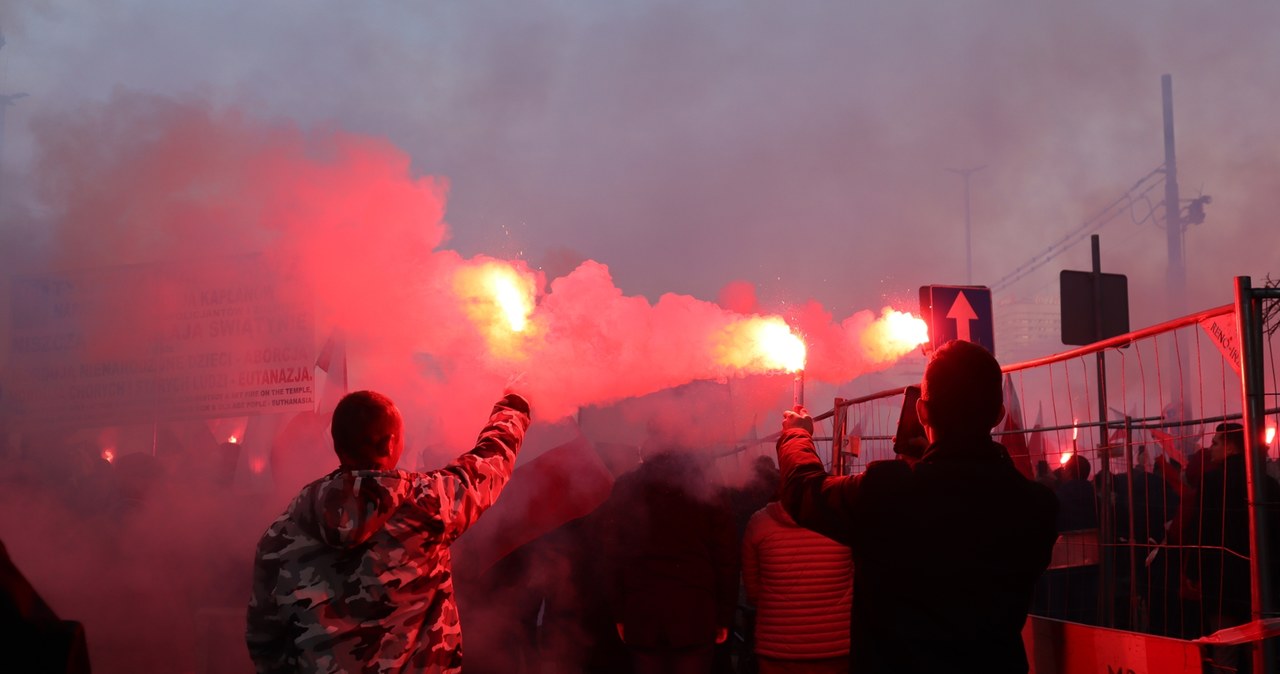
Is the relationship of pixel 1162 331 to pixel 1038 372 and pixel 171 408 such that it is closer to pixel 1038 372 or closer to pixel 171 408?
pixel 1038 372

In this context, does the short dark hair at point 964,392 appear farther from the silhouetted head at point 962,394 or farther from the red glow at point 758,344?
the red glow at point 758,344

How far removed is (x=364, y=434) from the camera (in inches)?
131

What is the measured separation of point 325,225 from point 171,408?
2086 millimetres

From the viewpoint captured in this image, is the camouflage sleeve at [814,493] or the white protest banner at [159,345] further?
the white protest banner at [159,345]

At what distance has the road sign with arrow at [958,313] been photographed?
268 inches

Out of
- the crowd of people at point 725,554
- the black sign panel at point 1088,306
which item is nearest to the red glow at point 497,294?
the crowd of people at point 725,554

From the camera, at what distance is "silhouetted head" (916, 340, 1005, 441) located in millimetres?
2770

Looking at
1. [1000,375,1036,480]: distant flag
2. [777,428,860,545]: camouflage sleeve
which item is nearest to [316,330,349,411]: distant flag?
[777,428,860,545]: camouflage sleeve

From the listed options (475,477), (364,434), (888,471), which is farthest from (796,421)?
(364,434)

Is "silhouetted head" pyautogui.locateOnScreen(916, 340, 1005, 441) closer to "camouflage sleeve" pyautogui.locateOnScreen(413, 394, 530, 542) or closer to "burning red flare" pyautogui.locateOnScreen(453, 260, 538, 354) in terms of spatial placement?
"camouflage sleeve" pyautogui.locateOnScreen(413, 394, 530, 542)

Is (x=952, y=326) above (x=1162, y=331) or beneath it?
above

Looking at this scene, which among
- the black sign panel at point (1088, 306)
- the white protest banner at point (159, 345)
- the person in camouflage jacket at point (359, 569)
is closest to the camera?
the person in camouflage jacket at point (359, 569)

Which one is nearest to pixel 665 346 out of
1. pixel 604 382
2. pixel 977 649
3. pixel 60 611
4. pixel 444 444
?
pixel 604 382

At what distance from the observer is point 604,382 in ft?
18.6
